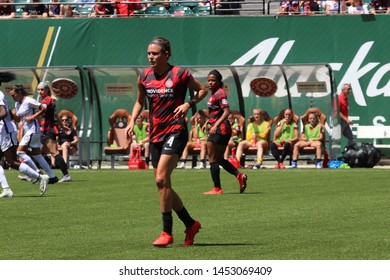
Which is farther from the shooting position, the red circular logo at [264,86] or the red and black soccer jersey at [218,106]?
the red circular logo at [264,86]

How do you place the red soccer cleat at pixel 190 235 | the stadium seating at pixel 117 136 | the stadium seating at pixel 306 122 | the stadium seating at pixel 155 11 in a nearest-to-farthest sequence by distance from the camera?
1. the red soccer cleat at pixel 190 235
2. the stadium seating at pixel 306 122
3. the stadium seating at pixel 117 136
4. the stadium seating at pixel 155 11

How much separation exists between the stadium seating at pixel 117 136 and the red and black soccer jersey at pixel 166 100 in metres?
20.6

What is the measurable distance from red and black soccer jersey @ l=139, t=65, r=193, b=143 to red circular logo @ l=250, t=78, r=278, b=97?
21161 millimetres

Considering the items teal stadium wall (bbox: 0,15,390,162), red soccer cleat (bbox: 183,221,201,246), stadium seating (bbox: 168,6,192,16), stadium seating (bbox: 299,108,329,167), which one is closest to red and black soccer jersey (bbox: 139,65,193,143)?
red soccer cleat (bbox: 183,221,201,246)

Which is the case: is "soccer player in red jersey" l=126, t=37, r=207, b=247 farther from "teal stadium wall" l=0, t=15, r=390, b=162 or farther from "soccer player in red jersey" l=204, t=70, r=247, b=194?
"teal stadium wall" l=0, t=15, r=390, b=162

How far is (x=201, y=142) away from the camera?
1305 inches

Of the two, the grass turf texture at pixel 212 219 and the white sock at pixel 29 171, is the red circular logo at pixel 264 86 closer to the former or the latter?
the grass turf texture at pixel 212 219

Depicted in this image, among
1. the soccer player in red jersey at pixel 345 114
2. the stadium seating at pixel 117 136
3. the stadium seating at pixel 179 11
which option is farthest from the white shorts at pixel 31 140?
the stadium seating at pixel 179 11

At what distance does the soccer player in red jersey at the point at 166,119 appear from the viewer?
13.2 metres

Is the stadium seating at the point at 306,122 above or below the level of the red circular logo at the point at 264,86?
below

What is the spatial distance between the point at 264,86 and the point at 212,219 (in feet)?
59.2

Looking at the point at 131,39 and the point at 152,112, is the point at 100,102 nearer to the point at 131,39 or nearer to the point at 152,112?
the point at 131,39

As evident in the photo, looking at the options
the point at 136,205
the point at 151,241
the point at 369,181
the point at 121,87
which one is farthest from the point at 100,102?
the point at 151,241

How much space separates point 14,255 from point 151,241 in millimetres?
1983
